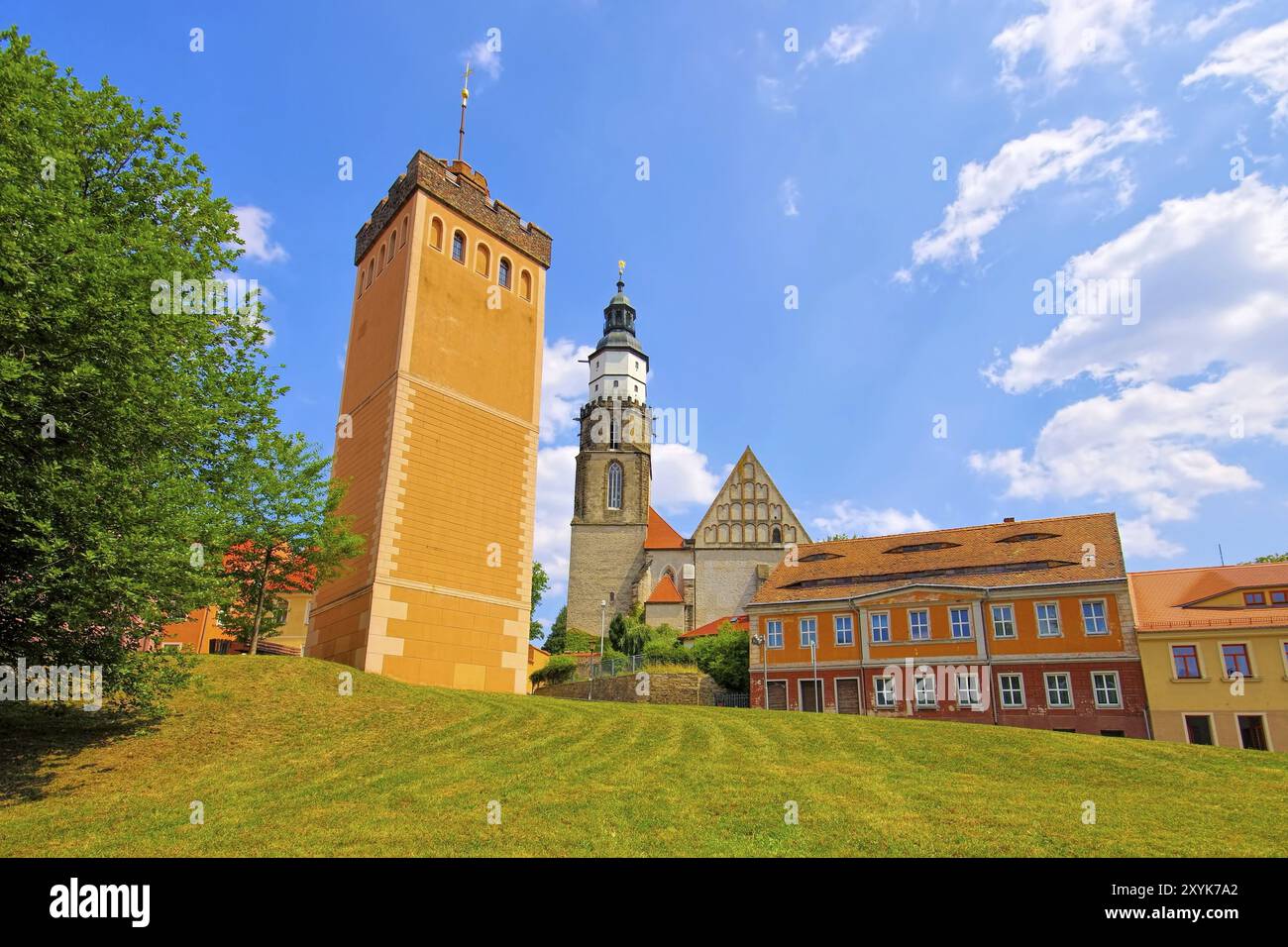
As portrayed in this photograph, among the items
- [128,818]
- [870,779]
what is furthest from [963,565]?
[128,818]

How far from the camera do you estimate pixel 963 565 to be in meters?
34.8

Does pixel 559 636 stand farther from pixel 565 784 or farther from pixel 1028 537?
pixel 565 784

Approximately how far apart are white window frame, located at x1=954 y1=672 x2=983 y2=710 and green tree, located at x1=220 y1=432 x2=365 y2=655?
23.9 meters

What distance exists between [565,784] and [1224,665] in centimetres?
2816

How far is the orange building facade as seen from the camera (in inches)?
1177

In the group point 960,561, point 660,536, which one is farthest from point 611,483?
point 960,561

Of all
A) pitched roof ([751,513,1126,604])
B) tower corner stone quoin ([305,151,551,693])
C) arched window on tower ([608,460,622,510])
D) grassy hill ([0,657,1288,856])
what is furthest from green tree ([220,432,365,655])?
arched window on tower ([608,460,622,510])

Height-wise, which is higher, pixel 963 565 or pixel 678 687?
pixel 963 565

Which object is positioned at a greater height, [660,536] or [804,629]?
[660,536]

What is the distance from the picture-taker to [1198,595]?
102 ft

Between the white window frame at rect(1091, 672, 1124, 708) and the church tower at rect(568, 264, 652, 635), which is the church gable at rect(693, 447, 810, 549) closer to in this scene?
the church tower at rect(568, 264, 652, 635)
